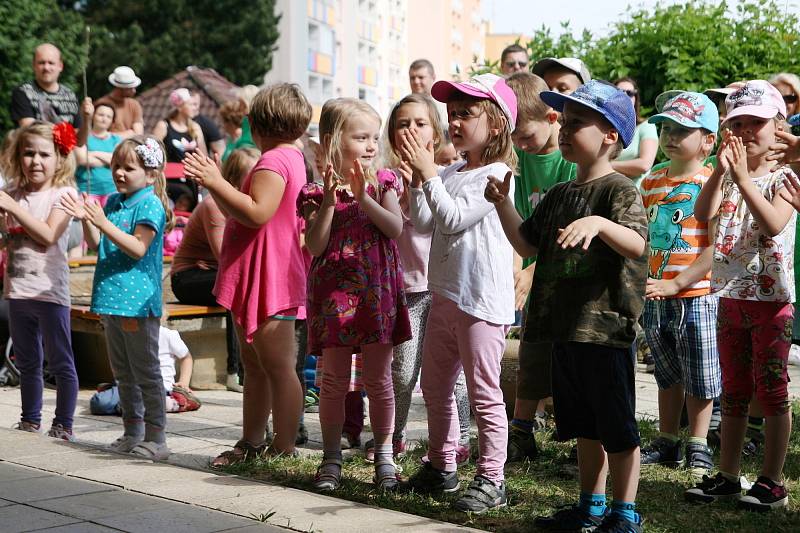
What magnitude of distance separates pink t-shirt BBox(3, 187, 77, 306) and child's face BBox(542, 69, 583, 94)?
9.05 feet

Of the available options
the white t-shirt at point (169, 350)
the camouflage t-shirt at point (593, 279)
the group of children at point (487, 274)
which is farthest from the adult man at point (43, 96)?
the camouflage t-shirt at point (593, 279)

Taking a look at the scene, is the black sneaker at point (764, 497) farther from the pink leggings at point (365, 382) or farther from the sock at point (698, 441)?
the pink leggings at point (365, 382)

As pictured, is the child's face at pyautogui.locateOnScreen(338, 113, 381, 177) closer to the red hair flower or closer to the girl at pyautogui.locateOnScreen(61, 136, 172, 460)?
the girl at pyautogui.locateOnScreen(61, 136, 172, 460)

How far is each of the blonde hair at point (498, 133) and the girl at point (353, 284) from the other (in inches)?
19.7

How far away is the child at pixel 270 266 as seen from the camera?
541 cm

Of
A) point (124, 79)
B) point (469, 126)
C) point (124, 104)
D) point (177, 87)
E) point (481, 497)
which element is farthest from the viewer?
point (177, 87)

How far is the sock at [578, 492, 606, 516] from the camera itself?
4.27 meters

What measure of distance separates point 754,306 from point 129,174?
10.5 feet

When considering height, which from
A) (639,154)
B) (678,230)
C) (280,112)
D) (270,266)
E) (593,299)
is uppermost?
(639,154)

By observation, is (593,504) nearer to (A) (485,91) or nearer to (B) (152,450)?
(A) (485,91)

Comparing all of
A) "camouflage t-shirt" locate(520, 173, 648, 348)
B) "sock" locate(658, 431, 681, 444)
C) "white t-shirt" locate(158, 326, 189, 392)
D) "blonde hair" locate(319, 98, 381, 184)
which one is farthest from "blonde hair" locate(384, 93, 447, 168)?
"white t-shirt" locate(158, 326, 189, 392)

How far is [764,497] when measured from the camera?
4715 millimetres

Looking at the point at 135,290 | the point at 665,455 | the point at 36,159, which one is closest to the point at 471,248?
the point at 665,455

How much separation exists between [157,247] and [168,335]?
208 cm
